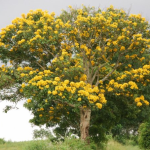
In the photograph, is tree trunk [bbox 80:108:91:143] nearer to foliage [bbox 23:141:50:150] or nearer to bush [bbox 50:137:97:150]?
bush [bbox 50:137:97:150]

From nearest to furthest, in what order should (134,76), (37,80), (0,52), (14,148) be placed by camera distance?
1. (37,80)
2. (134,76)
3. (0,52)
4. (14,148)

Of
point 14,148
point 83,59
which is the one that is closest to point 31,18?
point 83,59

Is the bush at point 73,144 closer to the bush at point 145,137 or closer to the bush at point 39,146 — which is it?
the bush at point 39,146

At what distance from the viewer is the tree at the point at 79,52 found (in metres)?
19.0

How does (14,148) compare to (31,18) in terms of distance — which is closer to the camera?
(31,18)

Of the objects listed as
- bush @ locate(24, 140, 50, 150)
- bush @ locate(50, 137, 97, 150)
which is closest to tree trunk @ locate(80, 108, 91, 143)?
bush @ locate(50, 137, 97, 150)

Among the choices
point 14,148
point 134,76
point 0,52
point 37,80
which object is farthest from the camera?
point 14,148

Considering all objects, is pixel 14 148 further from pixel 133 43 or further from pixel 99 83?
pixel 133 43

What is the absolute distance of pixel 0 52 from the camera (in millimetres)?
20750

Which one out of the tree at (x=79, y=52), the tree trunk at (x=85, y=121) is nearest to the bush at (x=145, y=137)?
the tree at (x=79, y=52)

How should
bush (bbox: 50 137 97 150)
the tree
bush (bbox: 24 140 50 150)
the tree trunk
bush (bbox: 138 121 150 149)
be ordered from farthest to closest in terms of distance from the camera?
bush (bbox: 138 121 150 149) < the tree trunk < the tree < bush (bbox: 50 137 97 150) < bush (bbox: 24 140 50 150)

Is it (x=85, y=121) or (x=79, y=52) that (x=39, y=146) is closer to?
(x=85, y=121)

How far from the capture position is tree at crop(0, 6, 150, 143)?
1897 centimetres

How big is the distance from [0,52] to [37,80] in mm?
4798
